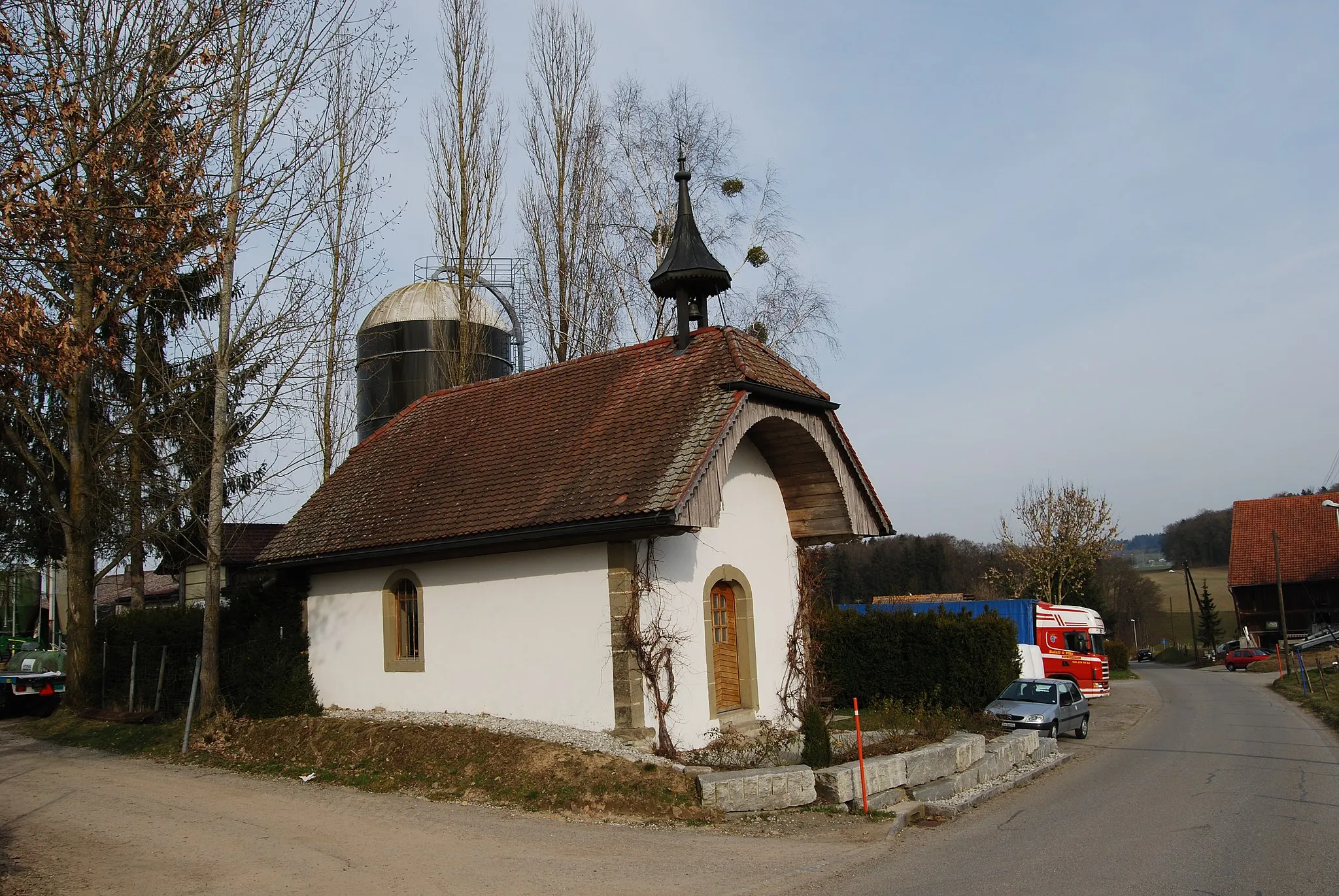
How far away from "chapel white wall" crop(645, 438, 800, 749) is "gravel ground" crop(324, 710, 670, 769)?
2.57ft

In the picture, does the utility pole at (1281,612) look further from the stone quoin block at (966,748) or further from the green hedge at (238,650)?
the green hedge at (238,650)

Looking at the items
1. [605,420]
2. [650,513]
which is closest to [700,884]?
[650,513]

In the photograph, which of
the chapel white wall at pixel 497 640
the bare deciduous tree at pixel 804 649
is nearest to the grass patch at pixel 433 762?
the chapel white wall at pixel 497 640

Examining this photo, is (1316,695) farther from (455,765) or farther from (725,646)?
(455,765)

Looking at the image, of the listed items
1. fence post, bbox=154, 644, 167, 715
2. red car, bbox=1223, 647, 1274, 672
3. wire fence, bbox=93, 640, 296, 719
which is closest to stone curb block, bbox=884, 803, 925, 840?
wire fence, bbox=93, 640, 296, 719

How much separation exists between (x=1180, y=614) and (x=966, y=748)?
93.6m

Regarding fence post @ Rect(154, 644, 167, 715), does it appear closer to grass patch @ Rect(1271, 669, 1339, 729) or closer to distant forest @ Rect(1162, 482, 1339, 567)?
grass patch @ Rect(1271, 669, 1339, 729)

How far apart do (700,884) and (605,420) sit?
8.08 m

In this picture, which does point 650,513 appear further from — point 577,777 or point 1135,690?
point 1135,690

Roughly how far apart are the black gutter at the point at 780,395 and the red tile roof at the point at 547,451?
0.21 ft

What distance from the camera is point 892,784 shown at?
11.1m

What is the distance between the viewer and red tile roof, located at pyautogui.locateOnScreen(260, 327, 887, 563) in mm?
12953

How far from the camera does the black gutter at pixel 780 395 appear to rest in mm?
13531

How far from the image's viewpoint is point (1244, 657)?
151ft
